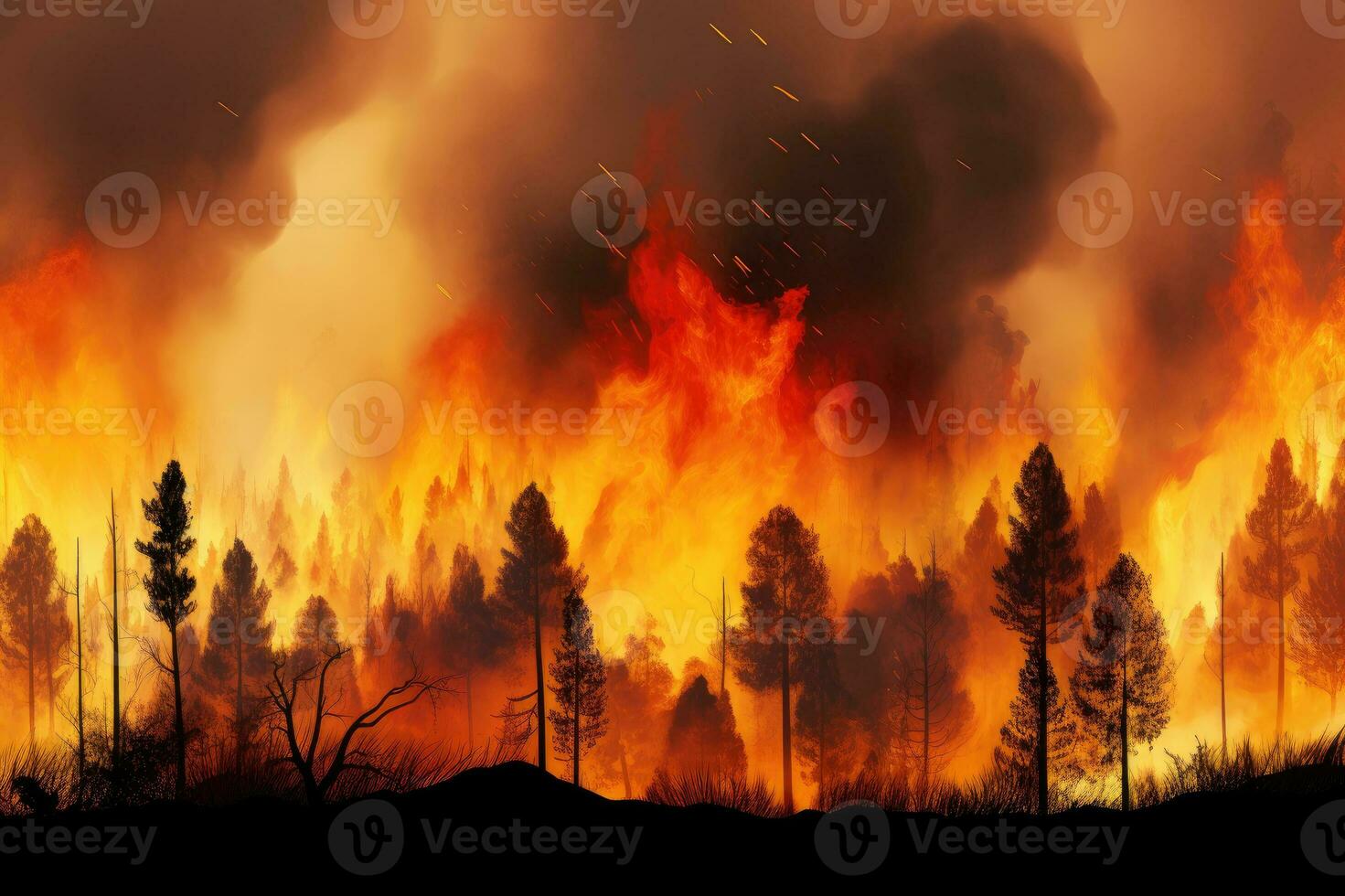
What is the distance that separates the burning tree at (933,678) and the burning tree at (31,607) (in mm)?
59873

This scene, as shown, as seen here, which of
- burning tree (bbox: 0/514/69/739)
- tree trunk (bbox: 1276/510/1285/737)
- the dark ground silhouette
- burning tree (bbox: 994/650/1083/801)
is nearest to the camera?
the dark ground silhouette

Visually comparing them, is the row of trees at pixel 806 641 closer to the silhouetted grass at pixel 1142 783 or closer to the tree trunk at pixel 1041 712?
the tree trunk at pixel 1041 712

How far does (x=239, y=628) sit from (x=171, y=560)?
32934 millimetres

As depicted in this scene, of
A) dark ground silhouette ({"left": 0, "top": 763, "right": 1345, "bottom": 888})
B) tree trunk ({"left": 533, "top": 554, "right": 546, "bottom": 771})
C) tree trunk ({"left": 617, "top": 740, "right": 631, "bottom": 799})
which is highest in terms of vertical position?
tree trunk ({"left": 533, "top": 554, "right": 546, "bottom": 771})

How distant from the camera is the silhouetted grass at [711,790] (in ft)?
163

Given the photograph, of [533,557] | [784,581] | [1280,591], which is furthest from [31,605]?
[1280,591]

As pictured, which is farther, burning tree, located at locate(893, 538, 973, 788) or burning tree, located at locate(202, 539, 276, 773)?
burning tree, located at locate(202, 539, 276, 773)

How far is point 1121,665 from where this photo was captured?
155 feet

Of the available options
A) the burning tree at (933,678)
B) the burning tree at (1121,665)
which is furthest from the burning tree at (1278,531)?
the burning tree at (933,678)

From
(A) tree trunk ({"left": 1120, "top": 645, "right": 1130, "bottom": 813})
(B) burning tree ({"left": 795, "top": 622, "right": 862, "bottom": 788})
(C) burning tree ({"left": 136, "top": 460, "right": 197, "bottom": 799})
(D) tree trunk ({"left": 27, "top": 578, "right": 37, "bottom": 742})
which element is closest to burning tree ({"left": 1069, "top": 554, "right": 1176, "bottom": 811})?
(A) tree trunk ({"left": 1120, "top": 645, "right": 1130, "bottom": 813})

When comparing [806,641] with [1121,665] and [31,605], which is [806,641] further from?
[31,605]

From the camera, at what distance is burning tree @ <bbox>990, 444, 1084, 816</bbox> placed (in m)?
45.9

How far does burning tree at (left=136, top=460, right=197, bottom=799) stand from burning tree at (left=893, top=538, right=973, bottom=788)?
134 ft

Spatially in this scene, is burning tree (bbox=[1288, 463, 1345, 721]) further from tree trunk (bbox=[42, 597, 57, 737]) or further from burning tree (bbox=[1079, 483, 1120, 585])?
tree trunk (bbox=[42, 597, 57, 737])
